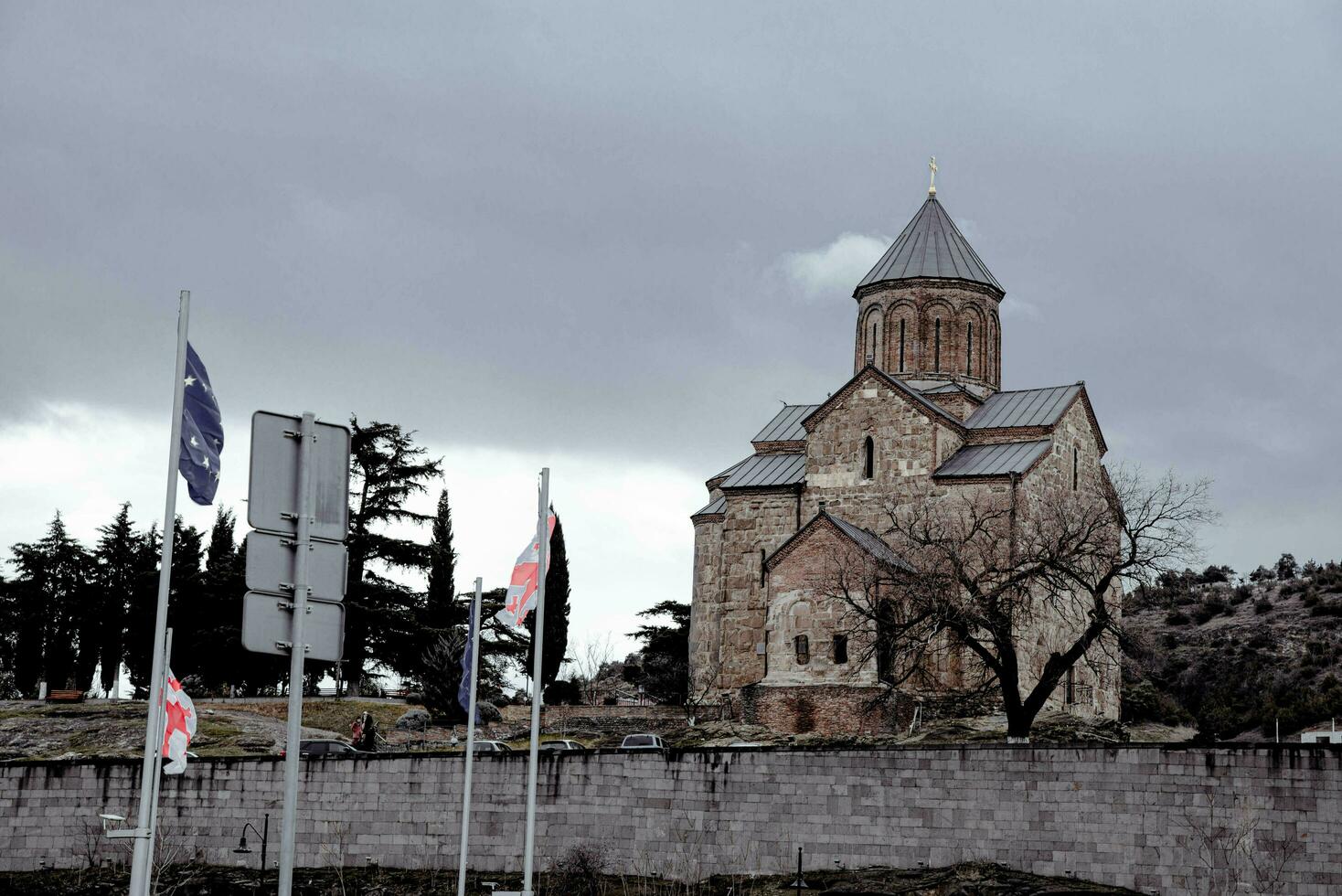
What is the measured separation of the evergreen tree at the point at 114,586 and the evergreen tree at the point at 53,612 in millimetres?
556

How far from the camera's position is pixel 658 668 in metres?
61.3

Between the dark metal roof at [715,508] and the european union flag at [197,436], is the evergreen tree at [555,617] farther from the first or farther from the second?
the european union flag at [197,436]

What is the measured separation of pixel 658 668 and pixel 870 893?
3556cm

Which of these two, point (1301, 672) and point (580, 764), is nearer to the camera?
point (580, 764)

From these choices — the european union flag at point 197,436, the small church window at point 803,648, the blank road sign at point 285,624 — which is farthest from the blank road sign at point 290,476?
the small church window at point 803,648

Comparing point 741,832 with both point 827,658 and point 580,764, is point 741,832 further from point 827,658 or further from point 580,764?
point 827,658

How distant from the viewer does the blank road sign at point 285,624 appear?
33.0 ft

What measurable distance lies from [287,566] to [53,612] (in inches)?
2092

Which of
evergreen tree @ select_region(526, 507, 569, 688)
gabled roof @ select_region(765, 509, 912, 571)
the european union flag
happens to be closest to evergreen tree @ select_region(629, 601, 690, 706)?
evergreen tree @ select_region(526, 507, 569, 688)

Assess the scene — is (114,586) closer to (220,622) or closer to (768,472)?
(220,622)

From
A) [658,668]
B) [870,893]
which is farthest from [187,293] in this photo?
[658,668]

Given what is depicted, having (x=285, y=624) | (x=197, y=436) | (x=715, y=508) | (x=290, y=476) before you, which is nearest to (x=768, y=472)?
(x=715, y=508)

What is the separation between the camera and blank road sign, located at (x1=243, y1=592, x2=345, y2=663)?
10055 mm

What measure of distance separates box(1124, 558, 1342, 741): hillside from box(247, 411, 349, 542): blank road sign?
126ft
